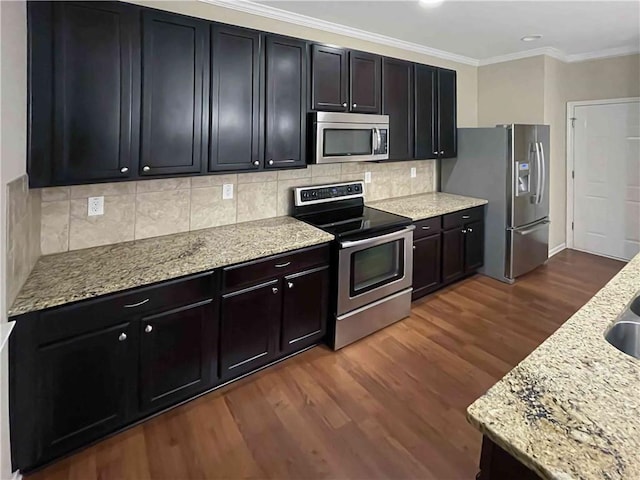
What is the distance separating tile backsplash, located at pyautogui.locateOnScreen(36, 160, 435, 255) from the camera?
2.20 meters

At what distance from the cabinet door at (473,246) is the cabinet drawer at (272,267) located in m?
2.03

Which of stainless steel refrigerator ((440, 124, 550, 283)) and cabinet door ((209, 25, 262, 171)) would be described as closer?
cabinet door ((209, 25, 262, 171))

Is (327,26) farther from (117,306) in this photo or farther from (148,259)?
(117,306)

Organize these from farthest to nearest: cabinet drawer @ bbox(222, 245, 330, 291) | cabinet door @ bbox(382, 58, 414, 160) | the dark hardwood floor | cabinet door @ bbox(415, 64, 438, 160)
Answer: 1. cabinet door @ bbox(415, 64, 438, 160)
2. cabinet door @ bbox(382, 58, 414, 160)
3. cabinet drawer @ bbox(222, 245, 330, 291)
4. the dark hardwood floor

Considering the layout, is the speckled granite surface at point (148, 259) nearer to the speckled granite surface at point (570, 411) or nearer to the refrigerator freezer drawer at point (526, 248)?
the speckled granite surface at point (570, 411)

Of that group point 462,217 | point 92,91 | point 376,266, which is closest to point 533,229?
point 462,217

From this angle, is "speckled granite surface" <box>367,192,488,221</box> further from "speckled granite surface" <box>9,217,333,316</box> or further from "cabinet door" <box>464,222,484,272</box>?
"speckled granite surface" <box>9,217,333,316</box>

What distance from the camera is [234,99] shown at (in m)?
2.46

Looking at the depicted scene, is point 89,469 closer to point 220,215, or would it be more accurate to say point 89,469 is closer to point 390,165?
point 220,215

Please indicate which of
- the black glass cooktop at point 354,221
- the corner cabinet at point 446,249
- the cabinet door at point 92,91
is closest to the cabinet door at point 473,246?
the corner cabinet at point 446,249

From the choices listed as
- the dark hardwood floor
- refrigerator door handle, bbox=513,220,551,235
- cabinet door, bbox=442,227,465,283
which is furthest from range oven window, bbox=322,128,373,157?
refrigerator door handle, bbox=513,220,551,235

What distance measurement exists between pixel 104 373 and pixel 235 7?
2583 millimetres

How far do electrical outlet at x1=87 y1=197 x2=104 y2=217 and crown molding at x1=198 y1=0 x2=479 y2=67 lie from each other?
61.1 inches

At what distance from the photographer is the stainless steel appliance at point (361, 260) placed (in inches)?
109
